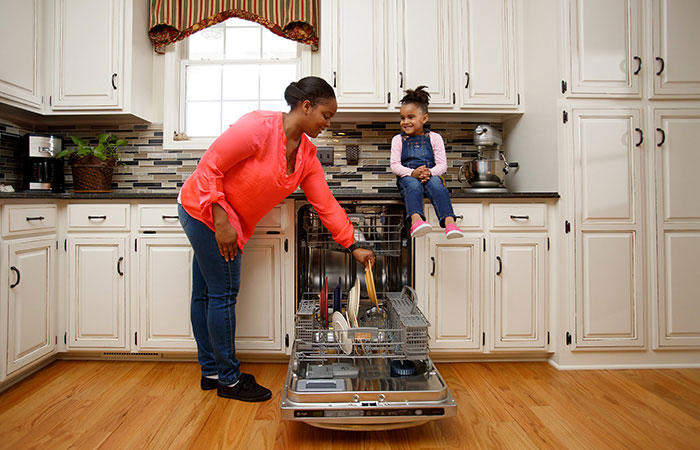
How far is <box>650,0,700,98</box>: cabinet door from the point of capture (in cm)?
231

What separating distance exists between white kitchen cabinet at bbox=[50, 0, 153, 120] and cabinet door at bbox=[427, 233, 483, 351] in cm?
203

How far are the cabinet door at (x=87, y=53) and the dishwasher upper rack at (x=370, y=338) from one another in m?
1.85

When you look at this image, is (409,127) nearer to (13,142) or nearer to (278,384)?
(278,384)

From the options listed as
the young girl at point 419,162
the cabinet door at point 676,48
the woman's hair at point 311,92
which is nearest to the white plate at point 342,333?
the young girl at point 419,162

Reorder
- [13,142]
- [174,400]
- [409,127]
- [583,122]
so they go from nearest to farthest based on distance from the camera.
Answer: [174,400] → [583,122] → [409,127] → [13,142]

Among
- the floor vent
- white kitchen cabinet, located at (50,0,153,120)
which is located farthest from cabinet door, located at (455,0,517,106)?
the floor vent

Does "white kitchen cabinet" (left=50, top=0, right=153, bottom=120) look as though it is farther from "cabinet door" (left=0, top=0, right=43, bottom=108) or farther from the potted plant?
the potted plant

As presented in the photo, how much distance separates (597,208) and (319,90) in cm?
158

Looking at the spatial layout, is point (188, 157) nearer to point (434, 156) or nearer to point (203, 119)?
point (203, 119)

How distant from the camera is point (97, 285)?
234 cm

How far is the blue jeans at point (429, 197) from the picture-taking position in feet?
7.25

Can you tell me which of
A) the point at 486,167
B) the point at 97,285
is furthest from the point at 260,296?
the point at 486,167

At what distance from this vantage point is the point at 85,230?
2348mm

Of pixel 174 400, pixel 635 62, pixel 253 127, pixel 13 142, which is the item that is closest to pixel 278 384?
pixel 174 400
